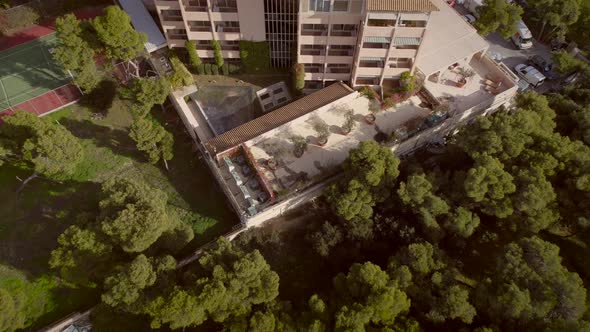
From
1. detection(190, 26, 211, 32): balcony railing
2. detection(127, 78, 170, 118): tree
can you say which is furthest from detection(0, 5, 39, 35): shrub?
detection(190, 26, 211, 32): balcony railing

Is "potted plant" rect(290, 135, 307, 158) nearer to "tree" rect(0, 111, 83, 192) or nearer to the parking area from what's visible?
"tree" rect(0, 111, 83, 192)

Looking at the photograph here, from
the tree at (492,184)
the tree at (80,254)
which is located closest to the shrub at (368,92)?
the tree at (492,184)

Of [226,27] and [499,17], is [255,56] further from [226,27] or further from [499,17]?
[499,17]

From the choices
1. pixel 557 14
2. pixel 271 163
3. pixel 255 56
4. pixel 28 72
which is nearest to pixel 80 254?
pixel 271 163

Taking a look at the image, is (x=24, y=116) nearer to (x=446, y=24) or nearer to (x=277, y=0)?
(x=277, y=0)

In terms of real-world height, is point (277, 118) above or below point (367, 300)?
above

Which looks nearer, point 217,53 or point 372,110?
point 372,110

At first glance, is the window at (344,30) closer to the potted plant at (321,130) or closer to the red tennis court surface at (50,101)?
the potted plant at (321,130)

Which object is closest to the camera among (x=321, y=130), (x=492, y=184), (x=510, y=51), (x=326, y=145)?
(x=492, y=184)
